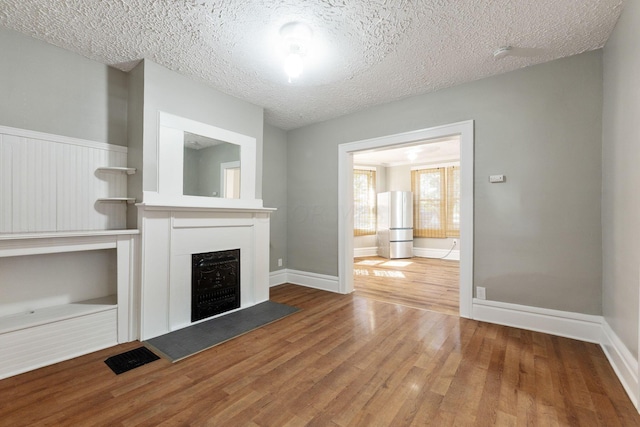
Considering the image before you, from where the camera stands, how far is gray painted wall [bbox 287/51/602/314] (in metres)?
2.48

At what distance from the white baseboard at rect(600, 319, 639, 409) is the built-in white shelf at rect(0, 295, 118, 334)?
12.7 feet

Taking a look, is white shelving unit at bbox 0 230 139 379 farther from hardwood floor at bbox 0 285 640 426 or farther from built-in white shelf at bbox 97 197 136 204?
built-in white shelf at bbox 97 197 136 204

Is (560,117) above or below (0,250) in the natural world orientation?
above

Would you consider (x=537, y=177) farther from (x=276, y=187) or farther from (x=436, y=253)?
(x=436, y=253)

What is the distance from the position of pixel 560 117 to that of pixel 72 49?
15.1ft

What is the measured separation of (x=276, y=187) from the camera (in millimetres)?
4625

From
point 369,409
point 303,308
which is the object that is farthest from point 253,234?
point 369,409

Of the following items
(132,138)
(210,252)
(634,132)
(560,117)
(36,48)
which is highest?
(36,48)

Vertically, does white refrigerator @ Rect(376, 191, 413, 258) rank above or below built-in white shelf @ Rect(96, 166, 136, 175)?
below

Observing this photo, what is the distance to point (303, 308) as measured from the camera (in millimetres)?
3389

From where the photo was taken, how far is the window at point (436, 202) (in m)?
7.18

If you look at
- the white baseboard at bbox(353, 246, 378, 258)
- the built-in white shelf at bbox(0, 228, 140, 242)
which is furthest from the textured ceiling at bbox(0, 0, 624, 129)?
the white baseboard at bbox(353, 246, 378, 258)

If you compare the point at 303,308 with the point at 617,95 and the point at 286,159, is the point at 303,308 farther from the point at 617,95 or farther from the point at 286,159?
the point at 617,95

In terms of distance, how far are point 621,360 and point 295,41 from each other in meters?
3.37
